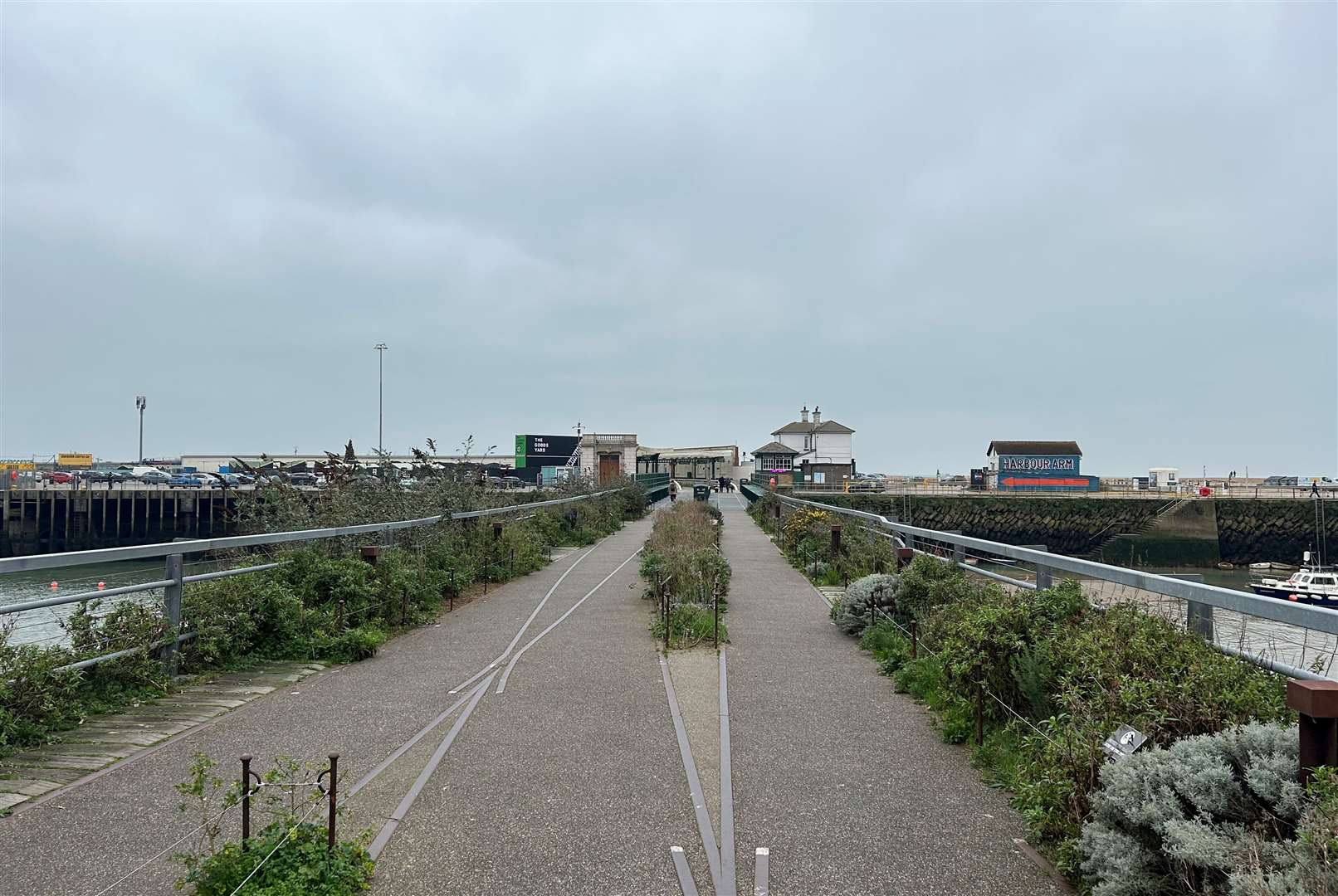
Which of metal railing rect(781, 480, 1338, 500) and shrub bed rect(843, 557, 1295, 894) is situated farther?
metal railing rect(781, 480, 1338, 500)

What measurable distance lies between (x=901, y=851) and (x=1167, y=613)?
249 centimetres

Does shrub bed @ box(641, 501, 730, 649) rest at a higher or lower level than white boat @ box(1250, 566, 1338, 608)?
higher

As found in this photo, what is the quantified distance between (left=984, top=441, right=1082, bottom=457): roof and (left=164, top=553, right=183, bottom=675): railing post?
69.0m

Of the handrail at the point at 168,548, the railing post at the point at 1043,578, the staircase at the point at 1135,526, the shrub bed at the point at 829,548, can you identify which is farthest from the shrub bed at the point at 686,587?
the staircase at the point at 1135,526

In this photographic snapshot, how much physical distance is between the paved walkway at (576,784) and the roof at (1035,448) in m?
66.3

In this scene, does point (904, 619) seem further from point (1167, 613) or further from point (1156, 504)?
point (1156, 504)

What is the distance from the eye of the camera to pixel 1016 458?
65875mm

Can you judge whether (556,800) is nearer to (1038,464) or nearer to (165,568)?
(165,568)

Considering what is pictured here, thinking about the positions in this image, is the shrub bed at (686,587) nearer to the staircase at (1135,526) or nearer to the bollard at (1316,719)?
the bollard at (1316,719)

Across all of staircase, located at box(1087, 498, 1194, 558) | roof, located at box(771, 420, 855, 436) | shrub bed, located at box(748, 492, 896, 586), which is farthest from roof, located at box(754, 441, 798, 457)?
shrub bed, located at box(748, 492, 896, 586)

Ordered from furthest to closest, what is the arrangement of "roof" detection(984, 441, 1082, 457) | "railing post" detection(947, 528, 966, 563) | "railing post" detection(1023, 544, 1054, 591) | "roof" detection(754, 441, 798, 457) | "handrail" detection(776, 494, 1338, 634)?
"roof" detection(754, 441, 798, 457)
"roof" detection(984, 441, 1082, 457)
"railing post" detection(947, 528, 966, 563)
"railing post" detection(1023, 544, 1054, 591)
"handrail" detection(776, 494, 1338, 634)

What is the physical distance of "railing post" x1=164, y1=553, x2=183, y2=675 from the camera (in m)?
7.00

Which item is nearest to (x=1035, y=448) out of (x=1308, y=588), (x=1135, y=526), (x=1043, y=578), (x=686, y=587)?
(x=1135, y=526)

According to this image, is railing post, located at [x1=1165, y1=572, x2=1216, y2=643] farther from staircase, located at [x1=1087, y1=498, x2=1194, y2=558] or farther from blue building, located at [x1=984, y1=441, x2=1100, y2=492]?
blue building, located at [x1=984, y1=441, x2=1100, y2=492]
